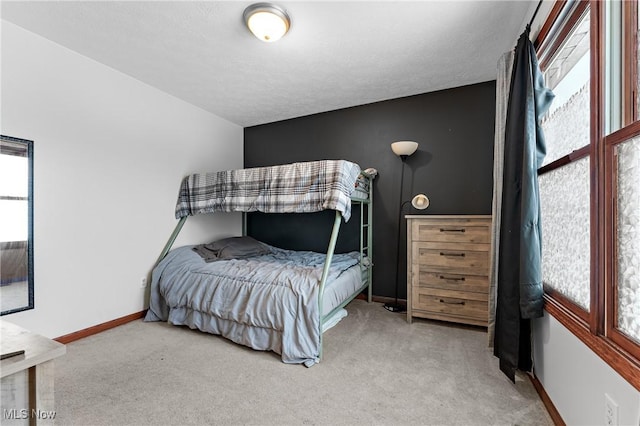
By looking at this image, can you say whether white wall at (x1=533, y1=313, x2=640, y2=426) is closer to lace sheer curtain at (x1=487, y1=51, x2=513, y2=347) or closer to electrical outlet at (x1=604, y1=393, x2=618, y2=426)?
electrical outlet at (x1=604, y1=393, x2=618, y2=426)

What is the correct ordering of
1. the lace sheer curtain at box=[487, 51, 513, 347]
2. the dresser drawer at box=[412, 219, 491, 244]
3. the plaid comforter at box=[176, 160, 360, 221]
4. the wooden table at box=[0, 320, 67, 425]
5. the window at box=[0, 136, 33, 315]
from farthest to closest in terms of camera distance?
the dresser drawer at box=[412, 219, 491, 244], the plaid comforter at box=[176, 160, 360, 221], the lace sheer curtain at box=[487, 51, 513, 347], the window at box=[0, 136, 33, 315], the wooden table at box=[0, 320, 67, 425]

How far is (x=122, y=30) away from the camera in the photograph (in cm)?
195

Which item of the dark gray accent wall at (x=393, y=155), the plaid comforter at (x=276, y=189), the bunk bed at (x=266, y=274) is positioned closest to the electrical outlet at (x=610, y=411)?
the bunk bed at (x=266, y=274)

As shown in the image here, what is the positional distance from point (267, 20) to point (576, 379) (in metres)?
2.52

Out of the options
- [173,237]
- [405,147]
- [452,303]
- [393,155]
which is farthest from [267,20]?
[452,303]

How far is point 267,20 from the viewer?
176cm

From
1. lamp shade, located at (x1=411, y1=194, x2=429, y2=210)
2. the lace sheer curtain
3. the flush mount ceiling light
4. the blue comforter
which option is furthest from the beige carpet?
the flush mount ceiling light

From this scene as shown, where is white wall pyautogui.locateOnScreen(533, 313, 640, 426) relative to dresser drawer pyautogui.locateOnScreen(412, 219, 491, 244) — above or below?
below

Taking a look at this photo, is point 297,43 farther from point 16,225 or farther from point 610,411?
point 610,411

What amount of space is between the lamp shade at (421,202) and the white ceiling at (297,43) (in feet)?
3.81

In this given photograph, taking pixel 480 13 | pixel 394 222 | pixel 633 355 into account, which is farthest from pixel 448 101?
pixel 633 355

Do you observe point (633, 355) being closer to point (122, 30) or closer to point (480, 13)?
point (480, 13)

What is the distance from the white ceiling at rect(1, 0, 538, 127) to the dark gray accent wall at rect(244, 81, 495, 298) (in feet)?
0.80

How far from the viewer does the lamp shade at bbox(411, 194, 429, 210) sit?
116 inches
